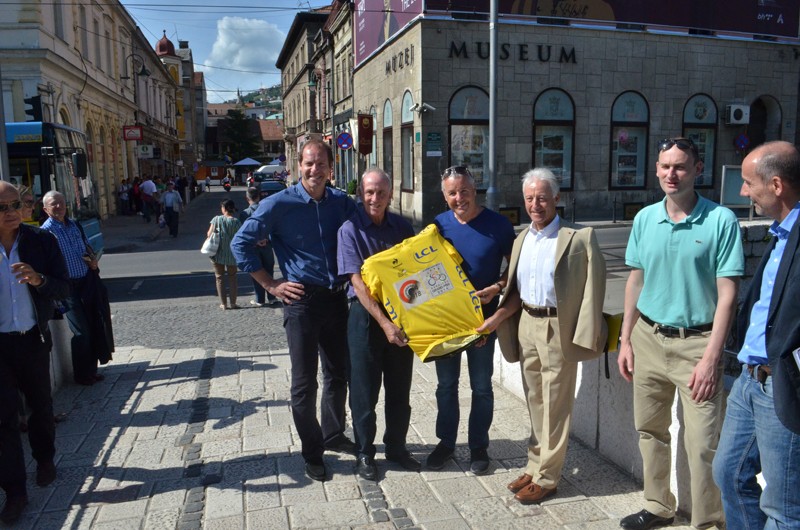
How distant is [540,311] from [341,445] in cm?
176

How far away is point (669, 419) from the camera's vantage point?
11.2 ft

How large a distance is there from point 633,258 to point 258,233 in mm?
2212

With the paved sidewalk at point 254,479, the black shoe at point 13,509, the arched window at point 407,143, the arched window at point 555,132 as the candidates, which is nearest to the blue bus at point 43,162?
the paved sidewalk at point 254,479

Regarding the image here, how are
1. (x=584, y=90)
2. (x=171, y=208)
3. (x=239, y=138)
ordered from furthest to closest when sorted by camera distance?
1. (x=239, y=138)
2. (x=584, y=90)
3. (x=171, y=208)

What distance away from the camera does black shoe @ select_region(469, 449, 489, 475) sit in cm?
417

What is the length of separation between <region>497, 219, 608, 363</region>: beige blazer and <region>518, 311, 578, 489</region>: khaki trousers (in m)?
0.08

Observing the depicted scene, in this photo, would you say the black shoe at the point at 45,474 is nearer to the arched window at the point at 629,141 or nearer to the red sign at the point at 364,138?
the red sign at the point at 364,138

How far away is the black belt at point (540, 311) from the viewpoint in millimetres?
3729

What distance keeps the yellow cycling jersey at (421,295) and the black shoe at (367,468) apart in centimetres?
86

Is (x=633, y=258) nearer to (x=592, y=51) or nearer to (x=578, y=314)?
(x=578, y=314)

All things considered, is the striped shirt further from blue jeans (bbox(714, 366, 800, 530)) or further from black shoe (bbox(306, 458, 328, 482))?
blue jeans (bbox(714, 366, 800, 530))

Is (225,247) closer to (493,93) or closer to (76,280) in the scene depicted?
(76,280)

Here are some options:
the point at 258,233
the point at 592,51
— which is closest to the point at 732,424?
the point at 258,233

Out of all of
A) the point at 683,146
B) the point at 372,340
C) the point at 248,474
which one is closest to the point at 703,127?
the point at 683,146
